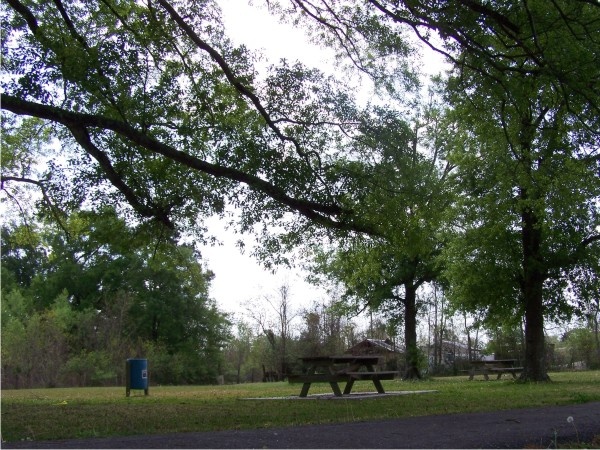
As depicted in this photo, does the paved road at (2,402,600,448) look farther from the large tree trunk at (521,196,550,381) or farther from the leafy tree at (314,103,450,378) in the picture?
the large tree trunk at (521,196,550,381)

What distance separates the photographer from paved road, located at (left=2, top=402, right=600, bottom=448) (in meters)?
6.04

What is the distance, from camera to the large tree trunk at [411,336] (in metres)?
28.7

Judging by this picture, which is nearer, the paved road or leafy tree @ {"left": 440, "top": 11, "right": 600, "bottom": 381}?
the paved road

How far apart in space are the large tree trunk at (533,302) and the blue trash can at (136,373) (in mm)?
12607

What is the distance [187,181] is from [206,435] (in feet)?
25.4

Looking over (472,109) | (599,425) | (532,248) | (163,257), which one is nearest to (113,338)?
(163,257)

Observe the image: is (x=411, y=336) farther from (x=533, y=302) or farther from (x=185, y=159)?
(x=185, y=159)

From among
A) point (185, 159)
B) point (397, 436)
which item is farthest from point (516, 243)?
point (397, 436)

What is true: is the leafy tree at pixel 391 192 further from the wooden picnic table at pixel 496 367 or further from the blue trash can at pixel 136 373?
the wooden picnic table at pixel 496 367

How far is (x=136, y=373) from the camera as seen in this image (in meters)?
16.5

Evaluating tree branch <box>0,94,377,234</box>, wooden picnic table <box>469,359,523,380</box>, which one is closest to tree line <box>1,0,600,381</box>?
tree branch <box>0,94,377,234</box>

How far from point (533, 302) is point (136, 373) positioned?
1349cm

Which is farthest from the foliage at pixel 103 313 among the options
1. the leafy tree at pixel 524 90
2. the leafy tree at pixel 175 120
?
the leafy tree at pixel 524 90

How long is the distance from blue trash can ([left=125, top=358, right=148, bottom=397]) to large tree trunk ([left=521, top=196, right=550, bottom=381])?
41.4 ft
